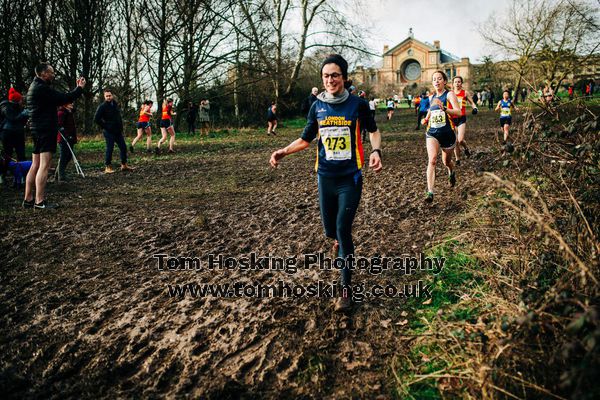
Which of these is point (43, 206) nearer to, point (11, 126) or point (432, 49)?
point (11, 126)

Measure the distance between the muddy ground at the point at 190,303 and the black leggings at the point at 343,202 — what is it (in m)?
0.55

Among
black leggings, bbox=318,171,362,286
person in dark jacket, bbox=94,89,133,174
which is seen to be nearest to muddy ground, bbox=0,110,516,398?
black leggings, bbox=318,171,362,286

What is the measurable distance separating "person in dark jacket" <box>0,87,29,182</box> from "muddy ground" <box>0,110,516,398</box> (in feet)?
5.25

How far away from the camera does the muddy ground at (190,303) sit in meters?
2.69

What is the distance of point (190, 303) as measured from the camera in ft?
12.1

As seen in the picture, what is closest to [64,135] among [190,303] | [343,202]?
[190,303]

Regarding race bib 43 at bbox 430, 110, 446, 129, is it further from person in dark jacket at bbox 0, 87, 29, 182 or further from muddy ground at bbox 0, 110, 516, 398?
person in dark jacket at bbox 0, 87, 29, 182

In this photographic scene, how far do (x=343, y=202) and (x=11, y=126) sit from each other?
363 inches

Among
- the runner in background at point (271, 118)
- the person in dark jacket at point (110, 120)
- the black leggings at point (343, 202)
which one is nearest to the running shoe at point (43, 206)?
the person in dark jacket at point (110, 120)

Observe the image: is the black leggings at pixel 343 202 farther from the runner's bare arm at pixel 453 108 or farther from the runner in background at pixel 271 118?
the runner in background at pixel 271 118

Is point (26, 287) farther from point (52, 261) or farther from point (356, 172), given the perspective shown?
point (356, 172)

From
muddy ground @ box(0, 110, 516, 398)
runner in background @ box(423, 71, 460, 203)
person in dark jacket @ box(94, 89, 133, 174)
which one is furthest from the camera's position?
person in dark jacket @ box(94, 89, 133, 174)

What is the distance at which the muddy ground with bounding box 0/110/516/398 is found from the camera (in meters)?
2.69

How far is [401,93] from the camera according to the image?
84500 millimetres
